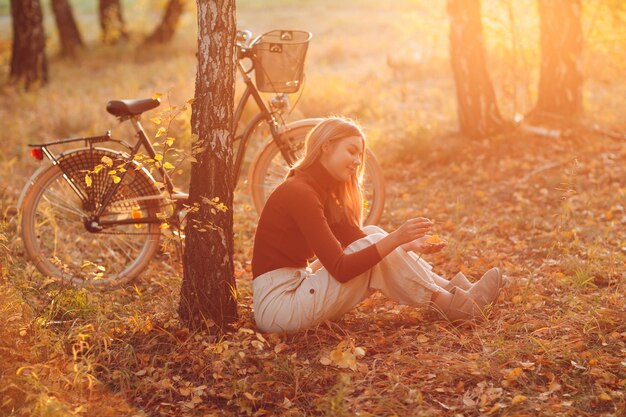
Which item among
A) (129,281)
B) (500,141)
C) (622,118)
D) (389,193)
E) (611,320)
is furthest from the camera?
(622,118)

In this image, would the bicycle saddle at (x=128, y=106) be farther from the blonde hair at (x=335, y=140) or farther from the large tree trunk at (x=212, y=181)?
the blonde hair at (x=335, y=140)

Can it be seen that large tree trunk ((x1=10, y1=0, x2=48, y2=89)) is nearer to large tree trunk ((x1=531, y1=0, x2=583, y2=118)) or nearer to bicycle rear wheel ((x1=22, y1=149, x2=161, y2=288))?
bicycle rear wheel ((x1=22, y1=149, x2=161, y2=288))

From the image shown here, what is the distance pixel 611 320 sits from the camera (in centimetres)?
397

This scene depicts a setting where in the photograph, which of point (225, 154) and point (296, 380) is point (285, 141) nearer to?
point (225, 154)

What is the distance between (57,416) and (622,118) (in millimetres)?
7420

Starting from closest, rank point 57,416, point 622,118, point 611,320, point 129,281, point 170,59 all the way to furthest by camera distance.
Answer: point 57,416 → point 611,320 → point 129,281 → point 622,118 → point 170,59

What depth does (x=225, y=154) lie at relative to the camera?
4.04 m

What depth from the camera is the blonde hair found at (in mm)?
4008

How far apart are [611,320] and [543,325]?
14.0 inches

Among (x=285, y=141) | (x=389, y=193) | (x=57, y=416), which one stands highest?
(x=285, y=141)

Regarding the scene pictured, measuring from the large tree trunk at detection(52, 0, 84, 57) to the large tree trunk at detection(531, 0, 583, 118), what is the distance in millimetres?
11693

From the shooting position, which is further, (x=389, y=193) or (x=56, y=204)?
(x=389, y=193)

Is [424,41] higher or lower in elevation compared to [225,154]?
lower

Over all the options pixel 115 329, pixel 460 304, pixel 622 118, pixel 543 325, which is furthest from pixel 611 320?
pixel 622 118
